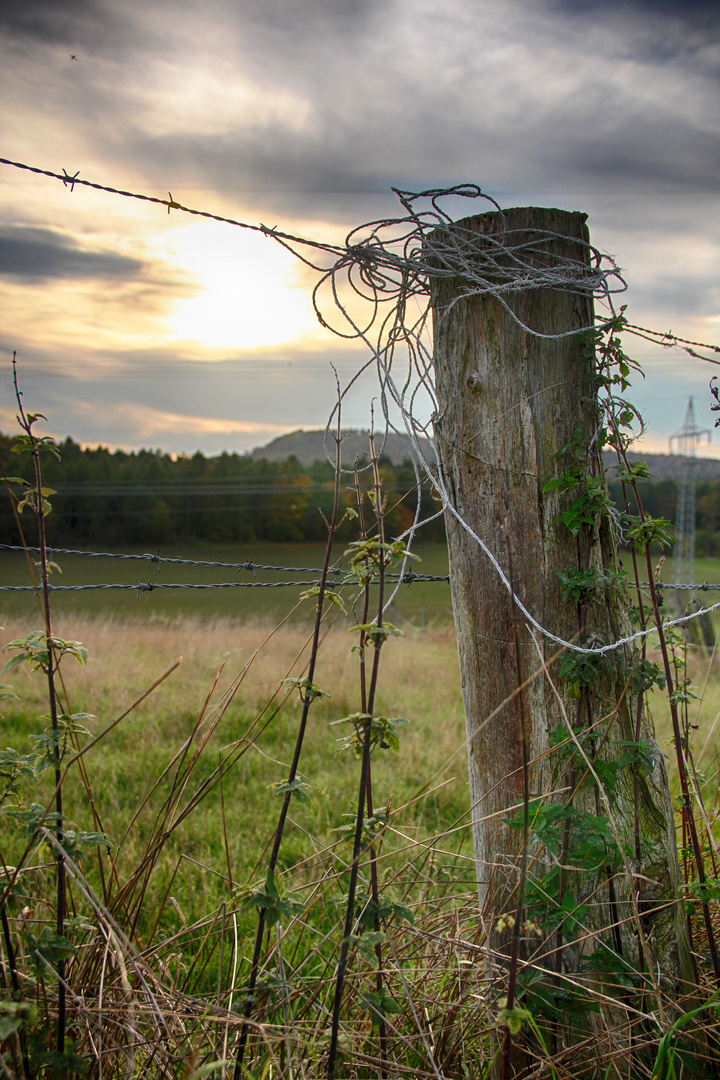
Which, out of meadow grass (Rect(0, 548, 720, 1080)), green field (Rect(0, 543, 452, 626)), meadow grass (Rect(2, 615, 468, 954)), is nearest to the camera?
meadow grass (Rect(0, 548, 720, 1080))

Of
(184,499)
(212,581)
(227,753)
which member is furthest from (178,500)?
(227,753)

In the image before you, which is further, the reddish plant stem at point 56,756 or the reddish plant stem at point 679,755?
the reddish plant stem at point 679,755

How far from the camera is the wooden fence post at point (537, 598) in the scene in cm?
187

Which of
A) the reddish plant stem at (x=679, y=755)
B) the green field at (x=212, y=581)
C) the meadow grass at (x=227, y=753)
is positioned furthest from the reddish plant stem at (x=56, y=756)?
the green field at (x=212, y=581)

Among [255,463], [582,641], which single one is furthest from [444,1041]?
[255,463]

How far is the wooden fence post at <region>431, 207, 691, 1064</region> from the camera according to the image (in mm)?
1874

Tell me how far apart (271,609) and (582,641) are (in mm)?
26917

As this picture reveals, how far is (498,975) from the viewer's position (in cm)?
169

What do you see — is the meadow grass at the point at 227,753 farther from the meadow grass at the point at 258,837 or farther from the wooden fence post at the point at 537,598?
the wooden fence post at the point at 537,598

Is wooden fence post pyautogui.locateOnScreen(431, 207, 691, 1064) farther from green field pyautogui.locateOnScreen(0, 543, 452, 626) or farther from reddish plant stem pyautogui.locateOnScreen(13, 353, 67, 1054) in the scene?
green field pyautogui.locateOnScreen(0, 543, 452, 626)

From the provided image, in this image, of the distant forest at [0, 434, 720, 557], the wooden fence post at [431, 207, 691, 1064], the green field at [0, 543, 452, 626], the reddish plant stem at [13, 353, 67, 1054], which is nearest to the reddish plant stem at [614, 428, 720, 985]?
the wooden fence post at [431, 207, 691, 1064]

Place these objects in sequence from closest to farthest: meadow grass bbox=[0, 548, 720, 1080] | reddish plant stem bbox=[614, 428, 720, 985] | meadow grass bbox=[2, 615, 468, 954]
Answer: meadow grass bbox=[0, 548, 720, 1080]
reddish plant stem bbox=[614, 428, 720, 985]
meadow grass bbox=[2, 615, 468, 954]

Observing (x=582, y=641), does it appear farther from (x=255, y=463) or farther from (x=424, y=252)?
(x=255, y=463)

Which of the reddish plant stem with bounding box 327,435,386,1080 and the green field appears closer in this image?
the reddish plant stem with bounding box 327,435,386,1080
